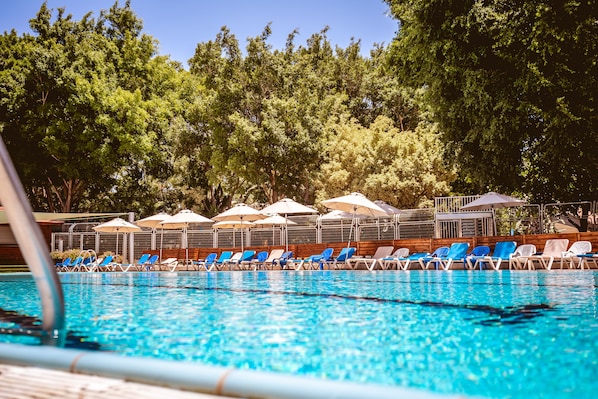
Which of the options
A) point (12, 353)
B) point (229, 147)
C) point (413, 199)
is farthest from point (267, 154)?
point (12, 353)

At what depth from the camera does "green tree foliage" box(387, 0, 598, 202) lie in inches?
689

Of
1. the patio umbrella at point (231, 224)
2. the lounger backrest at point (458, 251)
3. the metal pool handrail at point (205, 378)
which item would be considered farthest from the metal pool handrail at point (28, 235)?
the patio umbrella at point (231, 224)

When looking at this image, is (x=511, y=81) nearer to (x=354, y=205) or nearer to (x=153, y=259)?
(x=354, y=205)

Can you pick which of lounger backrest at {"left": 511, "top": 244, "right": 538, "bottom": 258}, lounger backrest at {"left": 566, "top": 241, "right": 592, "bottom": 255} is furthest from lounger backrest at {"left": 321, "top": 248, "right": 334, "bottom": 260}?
lounger backrest at {"left": 566, "top": 241, "right": 592, "bottom": 255}

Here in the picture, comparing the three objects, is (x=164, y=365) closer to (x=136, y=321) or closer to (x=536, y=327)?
(x=136, y=321)

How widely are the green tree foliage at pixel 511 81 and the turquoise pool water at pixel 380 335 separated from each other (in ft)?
35.2

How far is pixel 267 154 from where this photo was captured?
106ft

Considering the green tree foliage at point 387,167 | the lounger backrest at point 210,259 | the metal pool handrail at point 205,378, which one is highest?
the green tree foliage at point 387,167

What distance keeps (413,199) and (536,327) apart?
25214 millimetres

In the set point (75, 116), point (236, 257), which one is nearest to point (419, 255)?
point (236, 257)

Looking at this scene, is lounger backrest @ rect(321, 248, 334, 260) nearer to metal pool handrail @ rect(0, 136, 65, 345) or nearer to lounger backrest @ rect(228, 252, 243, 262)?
lounger backrest @ rect(228, 252, 243, 262)

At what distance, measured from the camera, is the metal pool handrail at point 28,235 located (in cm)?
365

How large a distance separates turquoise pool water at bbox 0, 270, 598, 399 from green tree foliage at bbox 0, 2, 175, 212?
2610 cm

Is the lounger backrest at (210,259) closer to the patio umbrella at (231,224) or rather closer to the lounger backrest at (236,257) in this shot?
the lounger backrest at (236,257)
